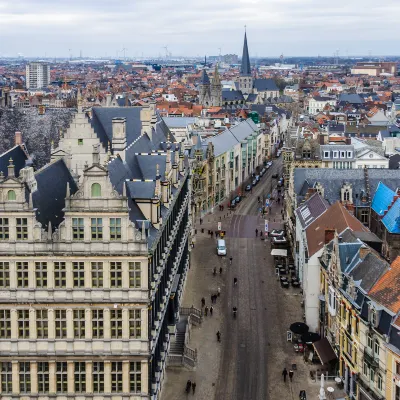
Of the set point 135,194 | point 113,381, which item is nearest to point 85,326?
point 113,381

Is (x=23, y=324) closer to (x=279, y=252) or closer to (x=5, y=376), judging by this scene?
(x=5, y=376)

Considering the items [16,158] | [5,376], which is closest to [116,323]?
[5,376]

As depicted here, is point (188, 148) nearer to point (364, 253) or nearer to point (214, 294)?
point (214, 294)

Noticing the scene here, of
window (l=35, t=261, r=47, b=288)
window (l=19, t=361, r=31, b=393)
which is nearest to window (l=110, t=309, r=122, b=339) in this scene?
window (l=35, t=261, r=47, b=288)

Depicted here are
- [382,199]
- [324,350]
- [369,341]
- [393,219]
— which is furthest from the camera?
[382,199]

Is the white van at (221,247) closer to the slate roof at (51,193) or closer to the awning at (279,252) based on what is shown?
the awning at (279,252)

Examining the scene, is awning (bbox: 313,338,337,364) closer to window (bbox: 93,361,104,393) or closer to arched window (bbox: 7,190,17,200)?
window (bbox: 93,361,104,393)

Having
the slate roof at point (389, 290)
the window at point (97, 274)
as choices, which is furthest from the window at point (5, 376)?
the slate roof at point (389, 290)
